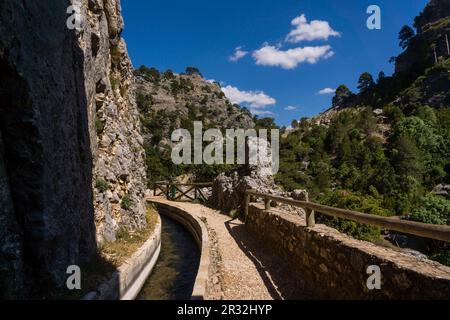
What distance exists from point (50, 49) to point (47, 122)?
1.24 metres

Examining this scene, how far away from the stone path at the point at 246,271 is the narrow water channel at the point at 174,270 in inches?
37.9

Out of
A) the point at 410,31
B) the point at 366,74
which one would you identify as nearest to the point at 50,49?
the point at 366,74

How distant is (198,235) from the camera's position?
11.2m

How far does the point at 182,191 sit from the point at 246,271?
47.0ft

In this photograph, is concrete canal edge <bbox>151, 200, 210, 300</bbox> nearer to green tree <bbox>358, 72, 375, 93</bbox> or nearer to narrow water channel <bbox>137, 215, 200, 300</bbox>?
narrow water channel <bbox>137, 215, 200, 300</bbox>

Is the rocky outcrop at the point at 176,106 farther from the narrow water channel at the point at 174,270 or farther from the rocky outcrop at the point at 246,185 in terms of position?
the narrow water channel at the point at 174,270

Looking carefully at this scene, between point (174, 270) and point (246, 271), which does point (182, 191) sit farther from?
point (246, 271)

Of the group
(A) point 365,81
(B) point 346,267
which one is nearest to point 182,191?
(B) point 346,267

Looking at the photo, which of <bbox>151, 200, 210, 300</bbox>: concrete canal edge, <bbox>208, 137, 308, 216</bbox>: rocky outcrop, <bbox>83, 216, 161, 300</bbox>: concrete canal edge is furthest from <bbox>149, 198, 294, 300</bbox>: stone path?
<bbox>208, 137, 308, 216</bbox>: rocky outcrop

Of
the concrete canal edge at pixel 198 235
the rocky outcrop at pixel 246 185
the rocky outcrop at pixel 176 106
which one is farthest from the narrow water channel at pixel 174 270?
the rocky outcrop at pixel 176 106

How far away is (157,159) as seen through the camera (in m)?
32.2

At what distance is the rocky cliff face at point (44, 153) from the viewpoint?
4062 mm

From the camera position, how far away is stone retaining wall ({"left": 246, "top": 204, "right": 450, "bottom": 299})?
3.09 meters
